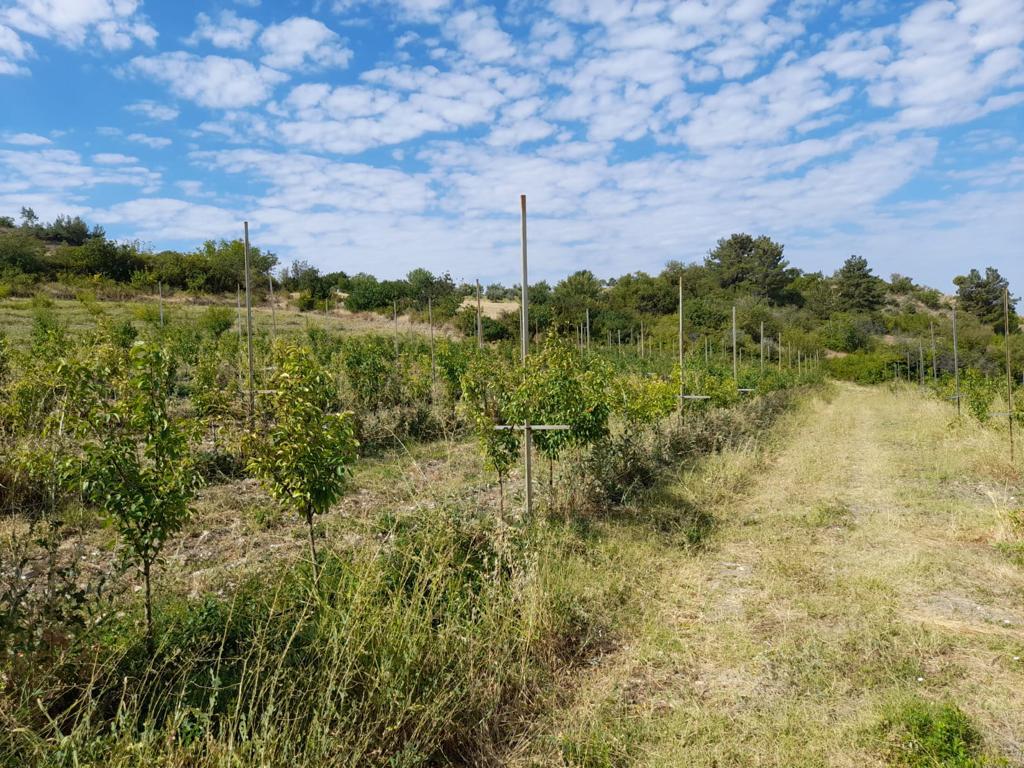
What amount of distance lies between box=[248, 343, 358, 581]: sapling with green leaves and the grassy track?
212 cm

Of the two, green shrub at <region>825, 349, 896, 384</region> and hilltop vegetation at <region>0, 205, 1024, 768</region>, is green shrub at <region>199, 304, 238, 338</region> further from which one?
green shrub at <region>825, 349, 896, 384</region>

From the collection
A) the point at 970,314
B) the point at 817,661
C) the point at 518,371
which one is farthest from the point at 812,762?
the point at 970,314

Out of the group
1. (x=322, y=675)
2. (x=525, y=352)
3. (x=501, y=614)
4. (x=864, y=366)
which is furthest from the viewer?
(x=864, y=366)

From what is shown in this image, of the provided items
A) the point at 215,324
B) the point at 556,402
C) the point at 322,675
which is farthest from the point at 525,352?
the point at 215,324

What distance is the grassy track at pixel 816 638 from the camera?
317 cm

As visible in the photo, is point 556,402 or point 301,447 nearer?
point 301,447

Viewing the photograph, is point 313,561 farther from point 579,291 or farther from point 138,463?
point 579,291

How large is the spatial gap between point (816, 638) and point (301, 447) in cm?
366

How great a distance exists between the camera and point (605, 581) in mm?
4883

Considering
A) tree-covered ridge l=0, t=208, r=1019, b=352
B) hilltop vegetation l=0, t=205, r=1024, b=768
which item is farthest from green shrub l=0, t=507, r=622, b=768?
tree-covered ridge l=0, t=208, r=1019, b=352

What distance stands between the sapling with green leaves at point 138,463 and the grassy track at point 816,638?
2.38 m

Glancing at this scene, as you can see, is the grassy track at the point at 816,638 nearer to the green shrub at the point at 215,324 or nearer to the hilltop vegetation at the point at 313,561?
the hilltop vegetation at the point at 313,561

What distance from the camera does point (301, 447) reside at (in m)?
4.15

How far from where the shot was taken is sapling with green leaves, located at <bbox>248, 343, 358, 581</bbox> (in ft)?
13.7
